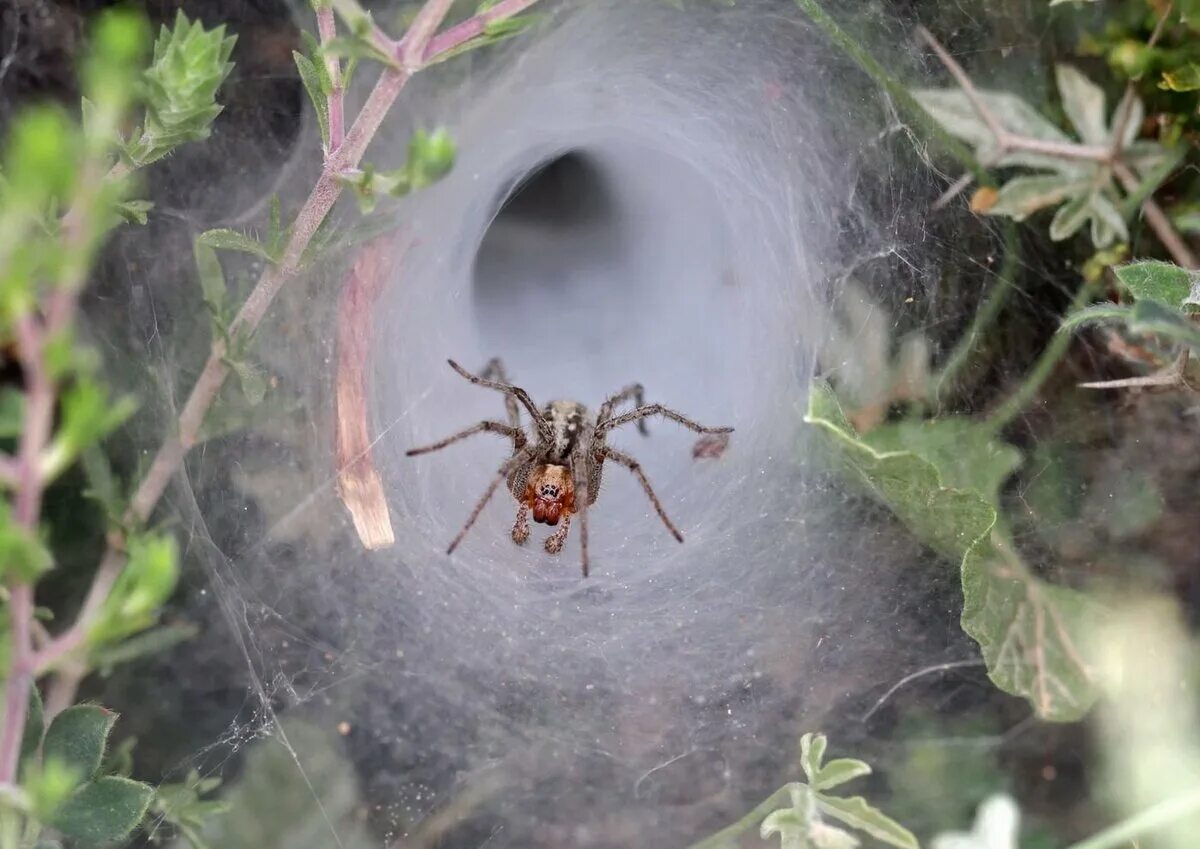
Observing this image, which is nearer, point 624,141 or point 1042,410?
point 1042,410

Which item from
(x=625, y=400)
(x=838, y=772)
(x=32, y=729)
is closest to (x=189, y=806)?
(x=32, y=729)

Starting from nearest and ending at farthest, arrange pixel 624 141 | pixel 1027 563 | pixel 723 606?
1. pixel 1027 563
2. pixel 723 606
3. pixel 624 141

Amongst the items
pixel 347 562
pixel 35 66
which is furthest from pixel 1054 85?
pixel 35 66

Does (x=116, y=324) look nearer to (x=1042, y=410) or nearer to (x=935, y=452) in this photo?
(x=935, y=452)

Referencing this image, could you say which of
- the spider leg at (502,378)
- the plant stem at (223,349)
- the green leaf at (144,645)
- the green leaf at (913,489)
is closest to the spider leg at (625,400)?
the spider leg at (502,378)

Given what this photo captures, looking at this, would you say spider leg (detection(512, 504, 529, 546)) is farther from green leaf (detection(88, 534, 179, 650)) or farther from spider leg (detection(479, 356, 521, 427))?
green leaf (detection(88, 534, 179, 650))

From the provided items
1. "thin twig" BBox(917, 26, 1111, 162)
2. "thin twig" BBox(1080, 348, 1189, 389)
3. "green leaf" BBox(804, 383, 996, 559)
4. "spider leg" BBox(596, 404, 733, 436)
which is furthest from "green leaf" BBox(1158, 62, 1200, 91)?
"spider leg" BBox(596, 404, 733, 436)

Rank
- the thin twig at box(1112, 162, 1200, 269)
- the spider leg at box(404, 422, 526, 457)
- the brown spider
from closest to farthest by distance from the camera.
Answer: the thin twig at box(1112, 162, 1200, 269) → the spider leg at box(404, 422, 526, 457) → the brown spider

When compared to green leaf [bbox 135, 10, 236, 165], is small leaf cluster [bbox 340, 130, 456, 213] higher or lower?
lower
